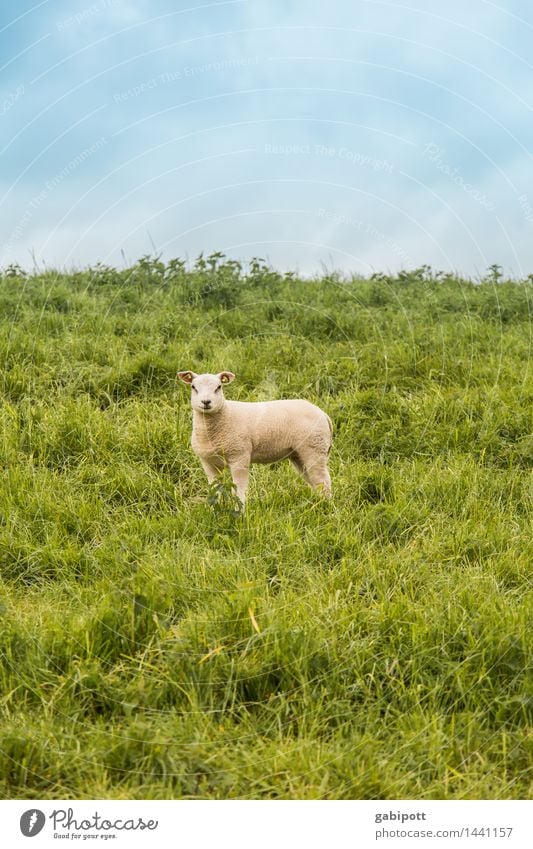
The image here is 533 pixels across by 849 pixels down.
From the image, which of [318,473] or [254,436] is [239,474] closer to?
[254,436]

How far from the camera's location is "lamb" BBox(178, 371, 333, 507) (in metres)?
6.32

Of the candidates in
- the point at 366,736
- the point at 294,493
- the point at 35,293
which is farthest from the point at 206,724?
the point at 35,293

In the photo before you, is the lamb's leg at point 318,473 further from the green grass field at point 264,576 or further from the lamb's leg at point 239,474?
the lamb's leg at point 239,474

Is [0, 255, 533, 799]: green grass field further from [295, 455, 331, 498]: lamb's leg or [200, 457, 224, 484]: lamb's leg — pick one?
[200, 457, 224, 484]: lamb's leg

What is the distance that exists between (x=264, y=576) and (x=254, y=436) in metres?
1.25

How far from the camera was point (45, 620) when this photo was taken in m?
5.27

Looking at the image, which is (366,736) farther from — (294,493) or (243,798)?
(294,493)

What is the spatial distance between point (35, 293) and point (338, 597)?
8.52m

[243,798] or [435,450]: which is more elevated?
[435,450]

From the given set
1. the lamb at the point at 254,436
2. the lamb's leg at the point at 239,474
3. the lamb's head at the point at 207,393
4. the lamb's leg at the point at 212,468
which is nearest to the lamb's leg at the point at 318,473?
the lamb at the point at 254,436

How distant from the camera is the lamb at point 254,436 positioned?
6320mm

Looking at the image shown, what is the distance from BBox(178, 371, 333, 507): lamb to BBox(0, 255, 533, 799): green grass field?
355mm

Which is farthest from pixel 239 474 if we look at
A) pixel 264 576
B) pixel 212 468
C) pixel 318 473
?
pixel 264 576

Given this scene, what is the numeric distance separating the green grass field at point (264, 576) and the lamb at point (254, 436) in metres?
0.35
